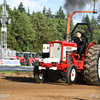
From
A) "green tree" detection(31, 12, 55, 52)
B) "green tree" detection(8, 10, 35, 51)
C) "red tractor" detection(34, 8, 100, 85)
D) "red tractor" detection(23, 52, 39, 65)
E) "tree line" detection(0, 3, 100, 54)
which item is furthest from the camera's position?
"green tree" detection(31, 12, 55, 52)

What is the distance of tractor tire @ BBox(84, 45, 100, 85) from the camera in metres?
9.99

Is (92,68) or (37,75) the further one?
(37,75)

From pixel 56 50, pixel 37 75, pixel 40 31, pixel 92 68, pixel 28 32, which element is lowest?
pixel 37 75

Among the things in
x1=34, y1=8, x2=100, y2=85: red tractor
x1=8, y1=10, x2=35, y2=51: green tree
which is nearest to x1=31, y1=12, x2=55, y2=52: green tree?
x1=8, y1=10, x2=35, y2=51: green tree

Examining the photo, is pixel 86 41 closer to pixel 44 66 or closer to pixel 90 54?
pixel 90 54

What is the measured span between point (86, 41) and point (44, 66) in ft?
7.59

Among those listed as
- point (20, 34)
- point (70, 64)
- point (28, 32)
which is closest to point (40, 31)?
point (28, 32)

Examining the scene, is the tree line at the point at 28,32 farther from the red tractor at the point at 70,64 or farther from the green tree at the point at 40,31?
the red tractor at the point at 70,64

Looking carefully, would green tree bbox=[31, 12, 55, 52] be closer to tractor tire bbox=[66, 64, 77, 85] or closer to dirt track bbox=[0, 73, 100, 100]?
tractor tire bbox=[66, 64, 77, 85]

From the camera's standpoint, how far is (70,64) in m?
10.2

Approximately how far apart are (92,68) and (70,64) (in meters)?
0.84

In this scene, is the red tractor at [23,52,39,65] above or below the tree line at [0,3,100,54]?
below

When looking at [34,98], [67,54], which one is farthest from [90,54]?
[34,98]

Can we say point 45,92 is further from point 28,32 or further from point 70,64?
point 28,32
